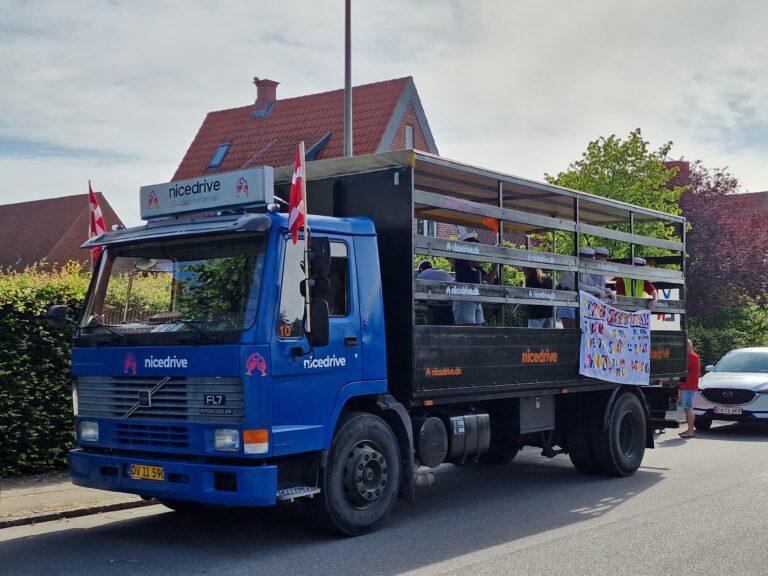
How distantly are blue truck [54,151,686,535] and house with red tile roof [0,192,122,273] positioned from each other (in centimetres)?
4138

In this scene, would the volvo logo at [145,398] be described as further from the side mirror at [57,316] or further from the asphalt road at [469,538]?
the asphalt road at [469,538]

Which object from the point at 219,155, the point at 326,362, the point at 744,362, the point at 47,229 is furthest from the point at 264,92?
the point at 326,362

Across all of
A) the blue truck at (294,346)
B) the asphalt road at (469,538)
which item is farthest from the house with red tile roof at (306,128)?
the blue truck at (294,346)

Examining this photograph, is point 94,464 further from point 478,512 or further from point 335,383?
point 478,512

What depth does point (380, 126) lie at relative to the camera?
110 ft

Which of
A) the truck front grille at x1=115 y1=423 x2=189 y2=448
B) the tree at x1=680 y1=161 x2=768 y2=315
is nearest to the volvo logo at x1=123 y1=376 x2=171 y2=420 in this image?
the truck front grille at x1=115 y1=423 x2=189 y2=448

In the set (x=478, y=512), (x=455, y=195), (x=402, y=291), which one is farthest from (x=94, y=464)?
(x=455, y=195)

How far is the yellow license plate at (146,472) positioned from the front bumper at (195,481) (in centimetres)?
2

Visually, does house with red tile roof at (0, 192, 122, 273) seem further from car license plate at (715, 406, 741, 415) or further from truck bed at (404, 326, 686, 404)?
truck bed at (404, 326, 686, 404)

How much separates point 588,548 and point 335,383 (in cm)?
229

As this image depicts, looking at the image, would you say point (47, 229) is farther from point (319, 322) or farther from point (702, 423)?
point (319, 322)

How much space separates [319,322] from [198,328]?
897 millimetres

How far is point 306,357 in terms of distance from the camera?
7.25 m

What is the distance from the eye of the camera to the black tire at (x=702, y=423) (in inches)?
642
